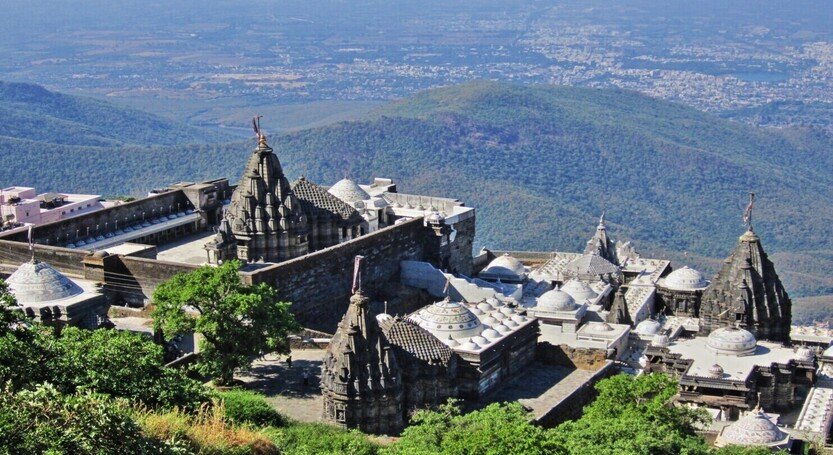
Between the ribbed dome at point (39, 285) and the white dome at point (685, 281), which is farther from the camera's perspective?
the white dome at point (685, 281)

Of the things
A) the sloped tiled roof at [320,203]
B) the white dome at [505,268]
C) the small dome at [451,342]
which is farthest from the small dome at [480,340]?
the white dome at [505,268]

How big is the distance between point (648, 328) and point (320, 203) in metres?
15.3

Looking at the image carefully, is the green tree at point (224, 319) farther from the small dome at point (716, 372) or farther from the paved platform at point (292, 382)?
the small dome at point (716, 372)

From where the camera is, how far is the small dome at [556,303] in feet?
184

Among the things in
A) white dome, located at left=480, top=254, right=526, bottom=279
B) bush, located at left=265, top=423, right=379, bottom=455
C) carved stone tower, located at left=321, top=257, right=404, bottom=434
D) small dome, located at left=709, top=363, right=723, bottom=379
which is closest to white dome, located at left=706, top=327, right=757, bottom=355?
small dome, located at left=709, top=363, right=723, bottom=379

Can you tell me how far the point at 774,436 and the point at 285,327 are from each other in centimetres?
1556

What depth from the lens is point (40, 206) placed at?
287 feet

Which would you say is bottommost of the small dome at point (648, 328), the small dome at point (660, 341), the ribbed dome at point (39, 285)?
the small dome at point (648, 328)

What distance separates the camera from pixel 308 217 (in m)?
58.2

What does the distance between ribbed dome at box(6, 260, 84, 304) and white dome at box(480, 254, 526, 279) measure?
25598 mm

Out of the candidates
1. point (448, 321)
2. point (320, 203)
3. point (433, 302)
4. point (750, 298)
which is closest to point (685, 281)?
point (750, 298)

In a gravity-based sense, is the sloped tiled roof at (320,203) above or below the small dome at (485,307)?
above

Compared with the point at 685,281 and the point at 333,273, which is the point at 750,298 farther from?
the point at 333,273

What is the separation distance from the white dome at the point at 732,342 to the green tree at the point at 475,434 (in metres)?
12.0
